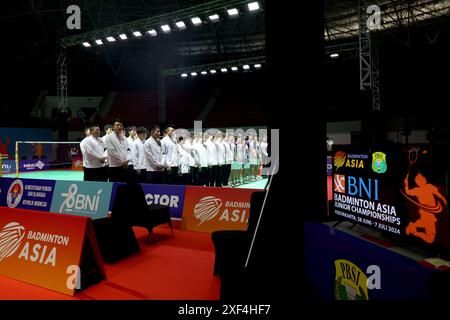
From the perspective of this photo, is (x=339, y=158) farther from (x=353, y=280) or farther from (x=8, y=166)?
(x=8, y=166)

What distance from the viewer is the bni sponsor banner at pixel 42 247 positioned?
11.1ft

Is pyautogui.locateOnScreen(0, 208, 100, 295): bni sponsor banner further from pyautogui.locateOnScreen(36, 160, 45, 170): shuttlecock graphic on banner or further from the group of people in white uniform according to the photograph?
pyautogui.locateOnScreen(36, 160, 45, 170): shuttlecock graphic on banner

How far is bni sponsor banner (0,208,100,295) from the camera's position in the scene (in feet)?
11.1

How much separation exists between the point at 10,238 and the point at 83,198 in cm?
274

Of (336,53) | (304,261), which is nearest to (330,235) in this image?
(304,261)

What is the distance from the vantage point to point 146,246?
16.1 feet

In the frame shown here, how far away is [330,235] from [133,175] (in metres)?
7.94

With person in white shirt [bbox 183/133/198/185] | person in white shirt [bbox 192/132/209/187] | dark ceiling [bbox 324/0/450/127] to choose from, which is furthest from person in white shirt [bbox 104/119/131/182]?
dark ceiling [bbox 324/0/450/127]

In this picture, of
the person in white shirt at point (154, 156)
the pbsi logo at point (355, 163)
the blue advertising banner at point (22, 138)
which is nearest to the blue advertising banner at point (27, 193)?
the person in white shirt at point (154, 156)

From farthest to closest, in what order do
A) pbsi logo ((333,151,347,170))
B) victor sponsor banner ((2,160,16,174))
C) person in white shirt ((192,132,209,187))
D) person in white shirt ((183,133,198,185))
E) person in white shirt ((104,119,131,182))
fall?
victor sponsor banner ((2,160,16,174))
person in white shirt ((192,132,209,187))
person in white shirt ((183,133,198,185))
person in white shirt ((104,119,131,182))
pbsi logo ((333,151,347,170))

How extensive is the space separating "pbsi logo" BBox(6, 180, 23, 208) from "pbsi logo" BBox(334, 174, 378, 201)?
7.11 m

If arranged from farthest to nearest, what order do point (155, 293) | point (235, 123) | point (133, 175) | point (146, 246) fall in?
point (235, 123)
point (133, 175)
point (146, 246)
point (155, 293)

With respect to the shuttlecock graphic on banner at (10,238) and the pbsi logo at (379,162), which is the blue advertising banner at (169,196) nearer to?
the shuttlecock graphic on banner at (10,238)

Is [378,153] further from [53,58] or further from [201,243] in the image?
[53,58]
